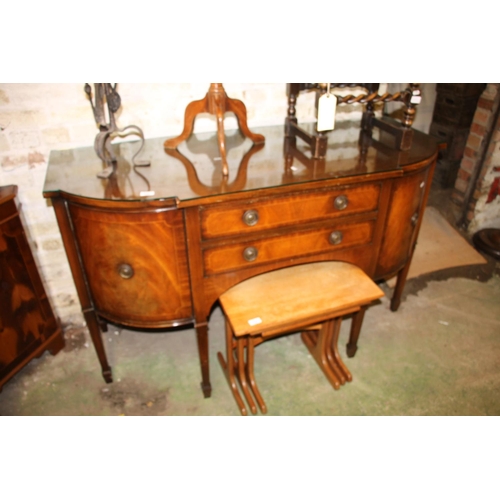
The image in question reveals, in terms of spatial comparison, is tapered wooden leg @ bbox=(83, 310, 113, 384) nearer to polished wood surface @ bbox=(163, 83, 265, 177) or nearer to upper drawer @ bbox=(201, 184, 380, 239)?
upper drawer @ bbox=(201, 184, 380, 239)

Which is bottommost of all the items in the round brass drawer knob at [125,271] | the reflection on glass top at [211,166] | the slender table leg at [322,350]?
the slender table leg at [322,350]

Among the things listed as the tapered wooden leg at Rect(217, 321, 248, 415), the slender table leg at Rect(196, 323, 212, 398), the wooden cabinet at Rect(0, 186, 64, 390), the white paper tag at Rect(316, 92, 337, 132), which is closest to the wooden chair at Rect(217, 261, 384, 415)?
the tapered wooden leg at Rect(217, 321, 248, 415)

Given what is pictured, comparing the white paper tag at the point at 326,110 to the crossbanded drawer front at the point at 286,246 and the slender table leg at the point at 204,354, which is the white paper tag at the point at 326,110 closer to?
the crossbanded drawer front at the point at 286,246

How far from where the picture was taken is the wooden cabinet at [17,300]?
5.61ft

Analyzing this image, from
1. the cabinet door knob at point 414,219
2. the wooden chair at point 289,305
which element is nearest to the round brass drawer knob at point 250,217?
the wooden chair at point 289,305

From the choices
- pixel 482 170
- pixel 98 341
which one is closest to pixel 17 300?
pixel 98 341

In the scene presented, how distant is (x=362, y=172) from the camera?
160 cm

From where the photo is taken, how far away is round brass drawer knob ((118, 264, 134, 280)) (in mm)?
1541

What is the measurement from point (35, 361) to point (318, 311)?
1.52 m

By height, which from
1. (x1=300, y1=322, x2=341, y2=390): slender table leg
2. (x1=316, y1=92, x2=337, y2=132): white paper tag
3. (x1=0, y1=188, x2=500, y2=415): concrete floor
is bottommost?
(x1=0, y1=188, x2=500, y2=415): concrete floor

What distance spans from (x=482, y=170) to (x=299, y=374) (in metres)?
2.03

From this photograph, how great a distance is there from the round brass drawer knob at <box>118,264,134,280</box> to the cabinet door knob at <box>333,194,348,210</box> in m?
0.83

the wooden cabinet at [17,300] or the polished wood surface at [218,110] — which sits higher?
the polished wood surface at [218,110]

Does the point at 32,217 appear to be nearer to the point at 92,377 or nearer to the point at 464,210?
the point at 92,377
